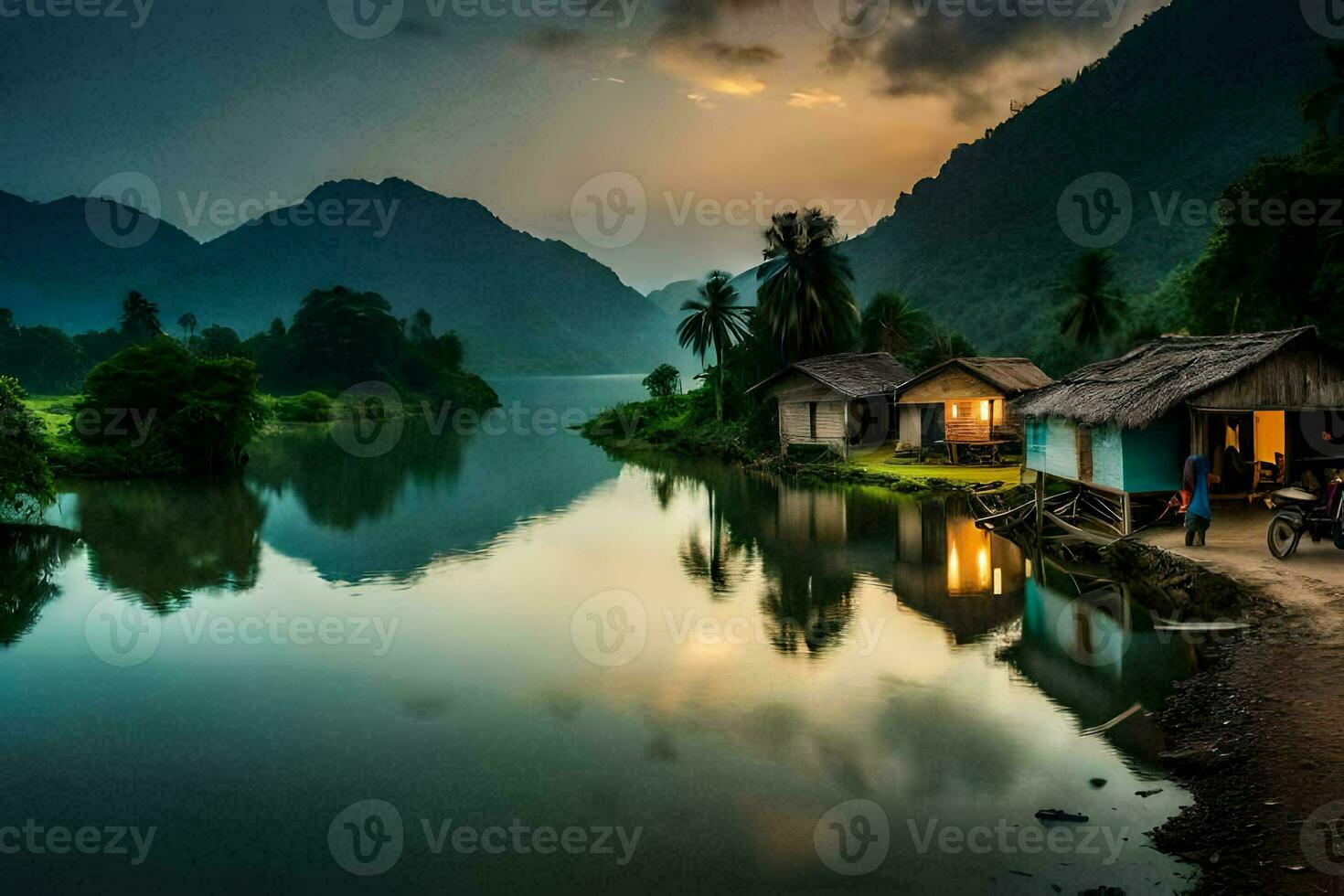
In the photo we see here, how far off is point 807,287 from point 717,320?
6989mm

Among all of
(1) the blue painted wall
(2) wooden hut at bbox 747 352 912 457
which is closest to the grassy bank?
(2) wooden hut at bbox 747 352 912 457

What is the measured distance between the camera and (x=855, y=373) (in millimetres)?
40750

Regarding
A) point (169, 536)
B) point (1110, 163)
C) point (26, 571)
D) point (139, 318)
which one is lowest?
→ point (26, 571)

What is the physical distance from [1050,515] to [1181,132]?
296ft

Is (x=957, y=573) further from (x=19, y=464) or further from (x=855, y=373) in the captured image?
(x=855, y=373)

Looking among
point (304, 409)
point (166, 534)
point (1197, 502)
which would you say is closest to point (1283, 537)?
point (1197, 502)

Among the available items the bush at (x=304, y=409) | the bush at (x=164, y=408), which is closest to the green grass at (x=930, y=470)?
the bush at (x=164, y=408)

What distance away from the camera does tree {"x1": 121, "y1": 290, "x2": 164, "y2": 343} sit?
8456cm

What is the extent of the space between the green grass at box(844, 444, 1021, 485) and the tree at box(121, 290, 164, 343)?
229 ft

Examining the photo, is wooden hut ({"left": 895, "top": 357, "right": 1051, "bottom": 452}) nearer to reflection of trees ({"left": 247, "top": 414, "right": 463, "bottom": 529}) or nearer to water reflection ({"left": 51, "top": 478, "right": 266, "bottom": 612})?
reflection of trees ({"left": 247, "top": 414, "right": 463, "bottom": 529})

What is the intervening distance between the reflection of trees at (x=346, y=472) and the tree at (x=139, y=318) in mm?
30737

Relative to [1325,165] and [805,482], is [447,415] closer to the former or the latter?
[805,482]

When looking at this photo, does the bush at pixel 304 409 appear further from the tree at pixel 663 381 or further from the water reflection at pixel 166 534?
the water reflection at pixel 166 534

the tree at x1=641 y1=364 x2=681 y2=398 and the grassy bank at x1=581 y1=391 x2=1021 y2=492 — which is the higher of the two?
the tree at x1=641 y1=364 x2=681 y2=398
